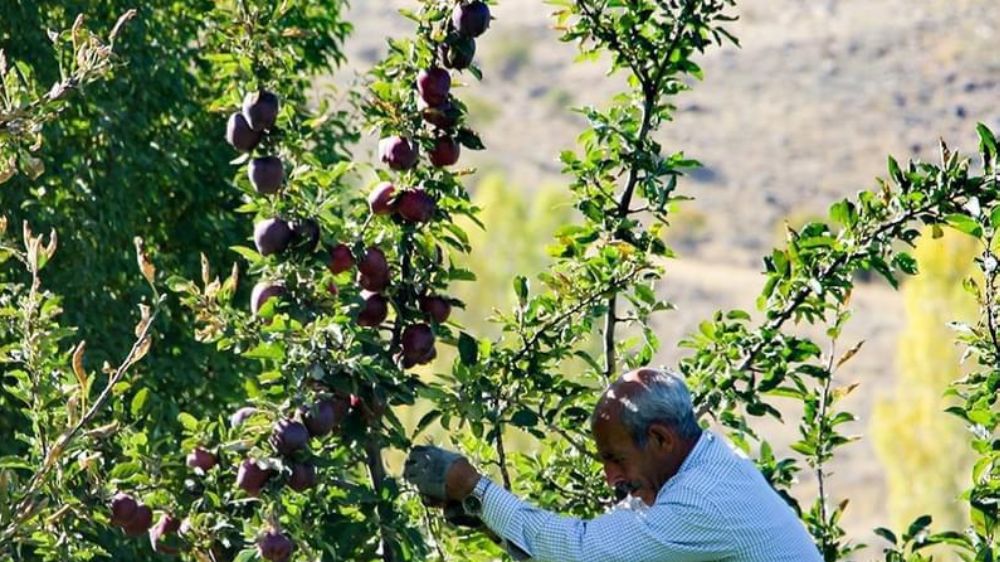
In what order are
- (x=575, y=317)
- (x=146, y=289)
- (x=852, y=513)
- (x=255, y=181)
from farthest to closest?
(x=852, y=513) → (x=146, y=289) → (x=575, y=317) → (x=255, y=181)

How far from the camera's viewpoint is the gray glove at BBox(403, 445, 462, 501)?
128 inches

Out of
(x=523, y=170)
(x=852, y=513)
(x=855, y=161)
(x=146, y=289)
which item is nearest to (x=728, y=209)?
(x=855, y=161)

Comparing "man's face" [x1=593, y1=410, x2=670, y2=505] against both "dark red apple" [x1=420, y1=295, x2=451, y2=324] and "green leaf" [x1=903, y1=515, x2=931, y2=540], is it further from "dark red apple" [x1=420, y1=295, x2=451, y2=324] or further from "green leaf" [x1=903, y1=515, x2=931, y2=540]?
"green leaf" [x1=903, y1=515, x2=931, y2=540]

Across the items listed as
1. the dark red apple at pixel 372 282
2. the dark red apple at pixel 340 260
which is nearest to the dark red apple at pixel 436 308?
the dark red apple at pixel 372 282

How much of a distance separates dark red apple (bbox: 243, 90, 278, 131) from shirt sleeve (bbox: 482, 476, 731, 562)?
84cm

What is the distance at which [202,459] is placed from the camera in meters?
3.40

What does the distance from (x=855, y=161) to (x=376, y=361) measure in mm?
55825

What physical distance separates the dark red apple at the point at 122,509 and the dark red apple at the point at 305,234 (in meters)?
0.53

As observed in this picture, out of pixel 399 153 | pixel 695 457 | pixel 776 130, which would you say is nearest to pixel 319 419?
pixel 399 153

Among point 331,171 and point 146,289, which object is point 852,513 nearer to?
point 146,289

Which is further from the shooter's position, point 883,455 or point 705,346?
point 883,455

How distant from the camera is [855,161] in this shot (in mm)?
58031

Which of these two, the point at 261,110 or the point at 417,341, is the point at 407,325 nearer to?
the point at 417,341

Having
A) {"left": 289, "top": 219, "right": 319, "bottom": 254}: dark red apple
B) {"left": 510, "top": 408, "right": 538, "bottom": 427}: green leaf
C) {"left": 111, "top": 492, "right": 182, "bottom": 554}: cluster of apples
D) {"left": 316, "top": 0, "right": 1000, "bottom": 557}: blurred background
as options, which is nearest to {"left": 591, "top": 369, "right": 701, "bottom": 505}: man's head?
{"left": 510, "top": 408, "right": 538, "bottom": 427}: green leaf
